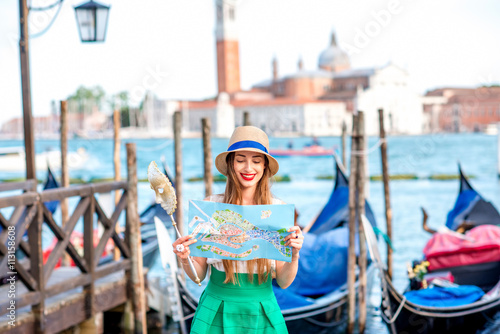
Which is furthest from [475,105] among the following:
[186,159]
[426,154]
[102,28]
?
[102,28]

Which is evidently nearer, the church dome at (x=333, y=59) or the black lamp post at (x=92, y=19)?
the black lamp post at (x=92, y=19)

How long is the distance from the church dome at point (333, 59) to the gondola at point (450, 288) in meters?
40.9

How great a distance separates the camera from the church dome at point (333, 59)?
44031 millimetres

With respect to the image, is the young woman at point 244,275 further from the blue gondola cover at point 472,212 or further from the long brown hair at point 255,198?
the blue gondola cover at point 472,212

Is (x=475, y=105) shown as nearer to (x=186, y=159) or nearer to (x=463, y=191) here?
(x=186, y=159)

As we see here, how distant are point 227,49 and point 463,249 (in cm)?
3987

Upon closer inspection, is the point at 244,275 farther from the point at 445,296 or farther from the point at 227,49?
the point at 227,49

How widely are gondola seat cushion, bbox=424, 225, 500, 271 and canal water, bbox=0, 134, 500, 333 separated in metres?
0.38

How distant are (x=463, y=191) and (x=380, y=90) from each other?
35.4m

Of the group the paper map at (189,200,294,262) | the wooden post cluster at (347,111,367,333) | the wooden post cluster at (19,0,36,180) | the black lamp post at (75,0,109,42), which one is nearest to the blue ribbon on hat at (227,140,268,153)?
the paper map at (189,200,294,262)

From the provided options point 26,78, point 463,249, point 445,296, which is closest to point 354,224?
point 445,296

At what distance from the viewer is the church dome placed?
44.0m

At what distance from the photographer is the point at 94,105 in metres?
37.3

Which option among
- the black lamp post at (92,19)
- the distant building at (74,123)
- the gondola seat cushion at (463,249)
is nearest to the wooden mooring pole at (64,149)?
the black lamp post at (92,19)
